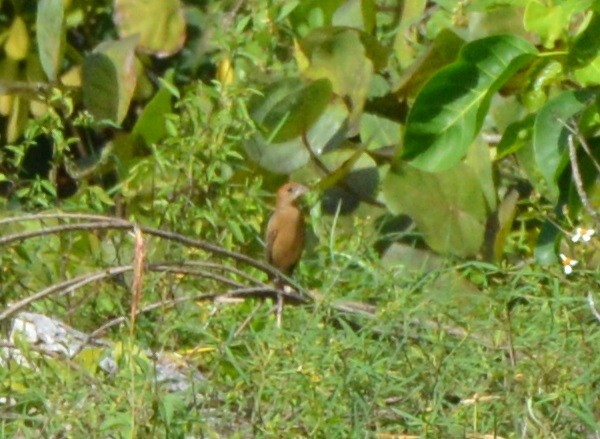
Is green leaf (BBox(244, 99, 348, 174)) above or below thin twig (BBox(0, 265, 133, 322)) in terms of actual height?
below

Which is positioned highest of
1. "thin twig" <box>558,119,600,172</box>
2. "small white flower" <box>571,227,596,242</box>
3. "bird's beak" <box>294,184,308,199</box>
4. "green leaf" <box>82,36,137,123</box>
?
"thin twig" <box>558,119,600,172</box>

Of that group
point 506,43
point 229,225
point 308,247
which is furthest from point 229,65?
point 506,43

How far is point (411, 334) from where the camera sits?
137 inches

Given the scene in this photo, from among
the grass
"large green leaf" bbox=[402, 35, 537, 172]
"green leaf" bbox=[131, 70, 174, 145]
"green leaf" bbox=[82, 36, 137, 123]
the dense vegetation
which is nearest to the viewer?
the grass

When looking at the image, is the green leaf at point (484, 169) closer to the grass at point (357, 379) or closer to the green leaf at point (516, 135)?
the green leaf at point (516, 135)

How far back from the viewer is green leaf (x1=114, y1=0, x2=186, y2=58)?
583cm

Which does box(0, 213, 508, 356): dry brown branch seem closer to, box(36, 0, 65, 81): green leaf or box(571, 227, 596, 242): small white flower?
box(571, 227, 596, 242): small white flower

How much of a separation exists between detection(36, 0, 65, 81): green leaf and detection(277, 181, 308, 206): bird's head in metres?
0.88

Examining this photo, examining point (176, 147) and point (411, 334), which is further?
point (176, 147)

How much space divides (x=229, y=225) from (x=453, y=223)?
72 centimetres

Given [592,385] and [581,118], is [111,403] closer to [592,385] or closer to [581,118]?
[592,385]

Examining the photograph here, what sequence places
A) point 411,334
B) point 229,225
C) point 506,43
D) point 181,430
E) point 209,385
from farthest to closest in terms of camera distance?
point 229,225, point 506,43, point 411,334, point 209,385, point 181,430

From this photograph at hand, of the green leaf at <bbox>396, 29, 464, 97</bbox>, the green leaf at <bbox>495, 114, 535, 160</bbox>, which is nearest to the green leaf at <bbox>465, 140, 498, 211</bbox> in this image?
the green leaf at <bbox>396, 29, 464, 97</bbox>

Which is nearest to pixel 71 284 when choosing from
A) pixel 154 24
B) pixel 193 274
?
pixel 193 274
